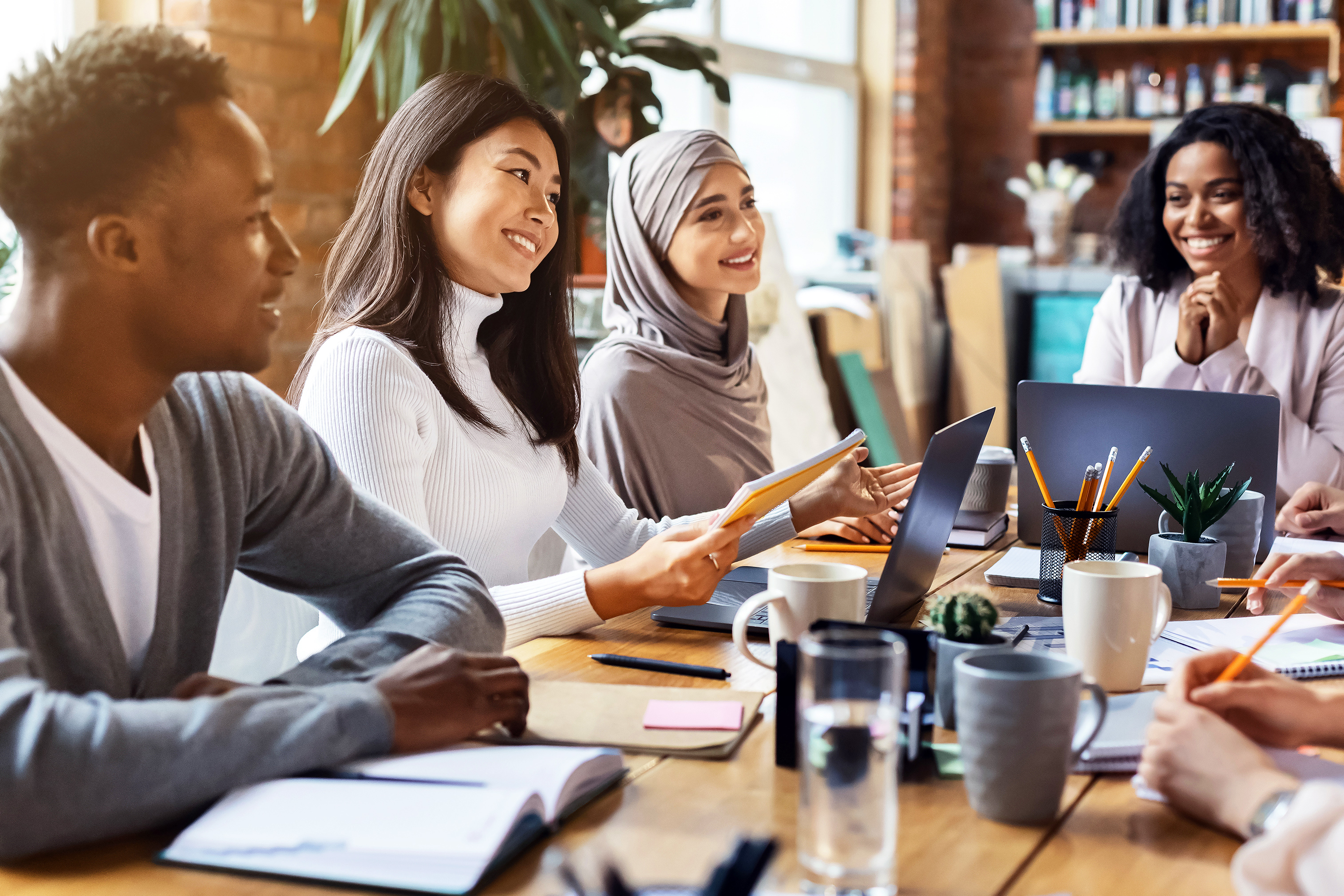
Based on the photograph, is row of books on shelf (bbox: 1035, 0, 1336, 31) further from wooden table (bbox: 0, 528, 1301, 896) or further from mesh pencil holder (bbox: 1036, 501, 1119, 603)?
wooden table (bbox: 0, 528, 1301, 896)

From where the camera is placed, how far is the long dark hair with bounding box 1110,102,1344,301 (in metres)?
2.40

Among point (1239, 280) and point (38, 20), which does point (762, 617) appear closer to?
point (1239, 280)

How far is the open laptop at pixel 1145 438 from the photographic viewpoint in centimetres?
162

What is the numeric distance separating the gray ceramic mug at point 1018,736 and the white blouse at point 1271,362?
4.87 feet

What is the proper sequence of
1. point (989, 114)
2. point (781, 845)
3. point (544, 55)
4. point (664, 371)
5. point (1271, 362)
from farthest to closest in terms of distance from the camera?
point (989, 114) → point (544, 55) → point (1271, 362) → point (664, 371) → point (781, 845)

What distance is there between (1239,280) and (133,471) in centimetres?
223

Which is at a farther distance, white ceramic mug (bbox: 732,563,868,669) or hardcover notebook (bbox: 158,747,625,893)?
white ceramic mug (bbox: 732,563,868,669)

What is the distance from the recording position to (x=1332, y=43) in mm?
5227

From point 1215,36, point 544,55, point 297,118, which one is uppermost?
point 1215,36

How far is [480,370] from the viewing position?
1741 mm

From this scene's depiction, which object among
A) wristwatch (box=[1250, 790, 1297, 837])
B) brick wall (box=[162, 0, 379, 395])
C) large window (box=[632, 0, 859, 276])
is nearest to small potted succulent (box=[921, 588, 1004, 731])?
wristwatch (box=[1250, 790, 1297, 837])

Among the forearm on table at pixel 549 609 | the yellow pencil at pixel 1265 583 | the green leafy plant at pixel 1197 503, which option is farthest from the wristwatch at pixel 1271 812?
the forearm on table at pixel 549 609

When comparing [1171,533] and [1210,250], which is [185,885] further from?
[1210,250]

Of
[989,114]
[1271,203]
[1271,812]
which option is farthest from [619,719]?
[989,114]
